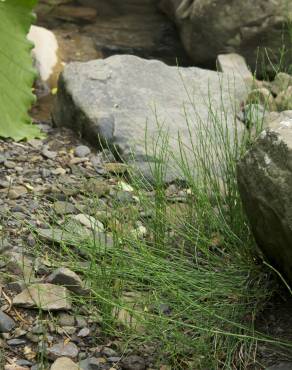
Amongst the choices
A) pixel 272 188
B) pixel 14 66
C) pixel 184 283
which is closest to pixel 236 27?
pixel 184 283

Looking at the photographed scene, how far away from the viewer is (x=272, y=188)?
5.91 feet

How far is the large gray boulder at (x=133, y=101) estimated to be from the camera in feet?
10.6

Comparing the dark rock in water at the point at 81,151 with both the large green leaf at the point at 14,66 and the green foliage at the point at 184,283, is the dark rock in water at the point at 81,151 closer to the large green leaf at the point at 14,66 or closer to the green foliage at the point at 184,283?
the green foliage at the point at 184,283

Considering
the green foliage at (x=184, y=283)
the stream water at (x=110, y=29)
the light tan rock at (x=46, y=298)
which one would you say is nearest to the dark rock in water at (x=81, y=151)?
the green foliage at (x=184, y=283)

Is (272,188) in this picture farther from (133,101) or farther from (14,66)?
(133,101)

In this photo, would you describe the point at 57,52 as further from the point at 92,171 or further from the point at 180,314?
the point at 180,314

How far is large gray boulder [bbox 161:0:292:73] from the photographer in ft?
14.3

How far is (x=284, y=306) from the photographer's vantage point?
2.15 m

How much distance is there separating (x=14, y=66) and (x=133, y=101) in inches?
69.8

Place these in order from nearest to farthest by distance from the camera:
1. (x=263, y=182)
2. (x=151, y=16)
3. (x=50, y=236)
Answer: (x=263, y=182) → (x=50, y=236) → (x=151, y=16)

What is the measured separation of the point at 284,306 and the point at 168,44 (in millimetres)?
3415

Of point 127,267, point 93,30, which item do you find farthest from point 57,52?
point 127,267

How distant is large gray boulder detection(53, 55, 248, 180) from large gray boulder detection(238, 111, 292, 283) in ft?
3.74

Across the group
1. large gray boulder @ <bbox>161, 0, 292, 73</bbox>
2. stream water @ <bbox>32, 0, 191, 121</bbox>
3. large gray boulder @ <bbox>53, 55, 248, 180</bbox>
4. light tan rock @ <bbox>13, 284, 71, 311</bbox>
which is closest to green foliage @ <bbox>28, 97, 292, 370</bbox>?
light tan rock @ <bbox>13, 284, 71, 311</bbox>
